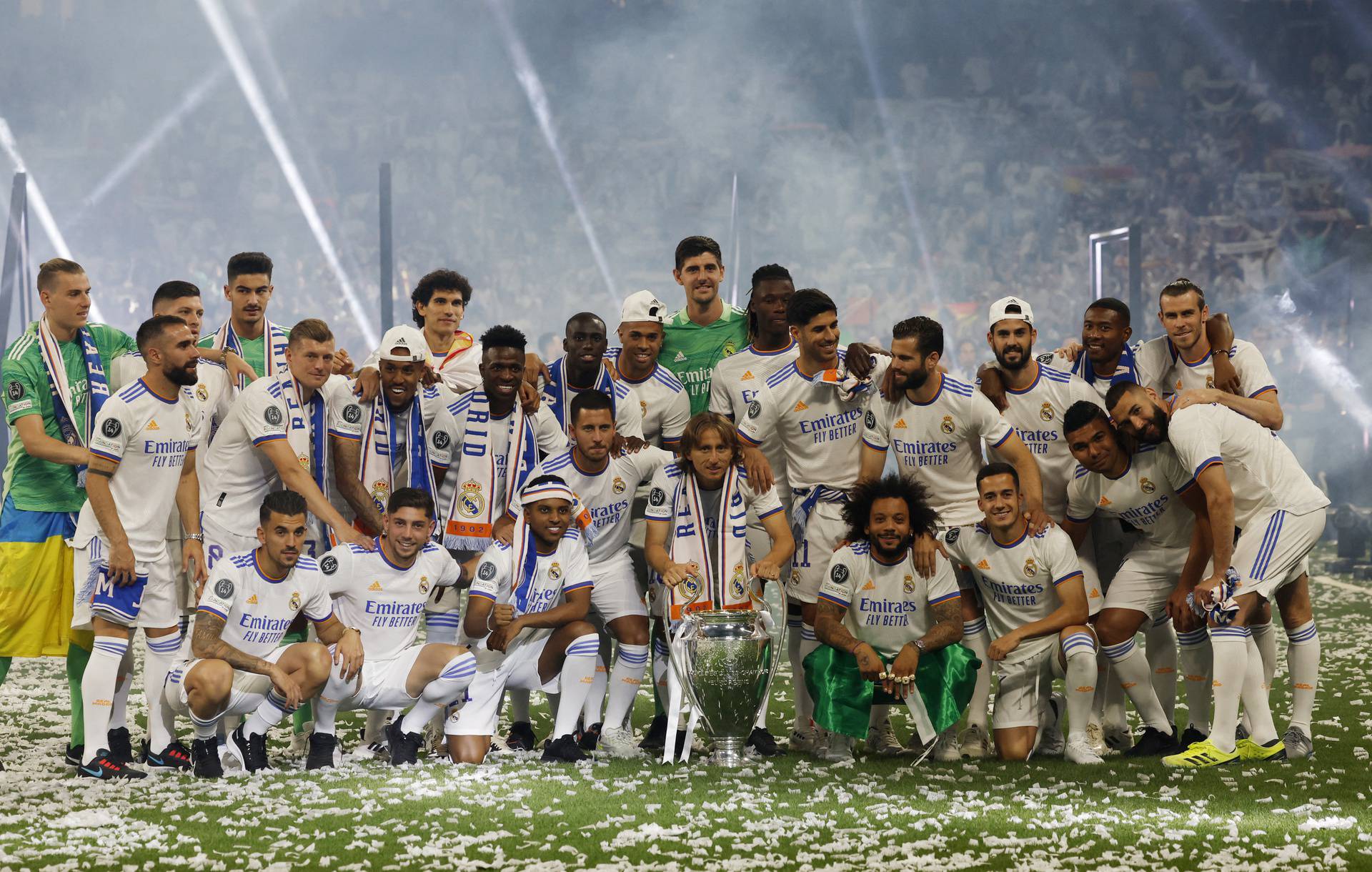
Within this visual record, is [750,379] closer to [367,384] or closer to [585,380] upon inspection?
[585,380]

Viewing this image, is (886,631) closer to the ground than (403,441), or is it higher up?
closer to the ground

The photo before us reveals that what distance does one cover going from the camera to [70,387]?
5.44 meters

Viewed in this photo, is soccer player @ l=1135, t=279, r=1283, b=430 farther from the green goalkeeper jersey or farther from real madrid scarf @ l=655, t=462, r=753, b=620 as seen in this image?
real madrid scarf @ l=655, t=462, r=753, b=620

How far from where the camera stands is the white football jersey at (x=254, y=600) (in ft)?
16.5

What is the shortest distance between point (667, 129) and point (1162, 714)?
16.1 meters

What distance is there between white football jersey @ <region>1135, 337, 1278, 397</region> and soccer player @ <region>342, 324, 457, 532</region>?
2996 mm

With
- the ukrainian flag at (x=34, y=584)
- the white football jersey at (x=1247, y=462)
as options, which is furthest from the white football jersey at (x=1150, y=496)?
the ukrainian flag at (x=34, y=584)

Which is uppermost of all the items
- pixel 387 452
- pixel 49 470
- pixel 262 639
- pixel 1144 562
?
pixel 387 452

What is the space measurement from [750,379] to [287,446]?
75.2 inches

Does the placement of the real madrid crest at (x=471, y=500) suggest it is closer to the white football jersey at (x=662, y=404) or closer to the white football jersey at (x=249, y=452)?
the white football jersey at (x=249, y=452)

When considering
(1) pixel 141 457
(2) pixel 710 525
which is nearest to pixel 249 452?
(1) pixel 141 457

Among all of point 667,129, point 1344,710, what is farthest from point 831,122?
point 1344,710

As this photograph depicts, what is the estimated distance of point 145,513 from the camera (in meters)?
5.25

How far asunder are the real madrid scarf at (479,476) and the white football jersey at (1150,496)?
2.31 meters
